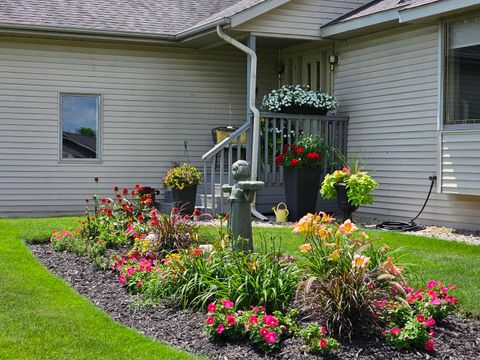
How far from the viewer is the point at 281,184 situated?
12445 millimetres

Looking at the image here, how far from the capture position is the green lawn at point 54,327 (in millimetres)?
4704

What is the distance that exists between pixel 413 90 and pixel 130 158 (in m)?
5.38

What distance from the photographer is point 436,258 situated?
766 centimetres

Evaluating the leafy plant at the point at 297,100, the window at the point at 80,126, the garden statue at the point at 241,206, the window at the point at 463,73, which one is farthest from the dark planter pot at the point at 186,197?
the garden statue at the point at 241,206

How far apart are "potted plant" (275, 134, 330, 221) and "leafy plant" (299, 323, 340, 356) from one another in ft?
22.3

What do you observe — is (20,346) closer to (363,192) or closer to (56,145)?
(363,192)

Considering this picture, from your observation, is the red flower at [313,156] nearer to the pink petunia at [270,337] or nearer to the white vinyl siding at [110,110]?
the white vinyl siding at [110,110]

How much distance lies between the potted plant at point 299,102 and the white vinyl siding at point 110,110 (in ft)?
7.29

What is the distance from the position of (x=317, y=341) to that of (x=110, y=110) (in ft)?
32.1

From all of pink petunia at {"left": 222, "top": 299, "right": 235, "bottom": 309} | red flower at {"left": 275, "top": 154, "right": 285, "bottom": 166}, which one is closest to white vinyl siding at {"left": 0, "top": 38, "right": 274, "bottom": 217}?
red flower at {"left": 275, "top": 154, "right": 285, "bottom": 166}

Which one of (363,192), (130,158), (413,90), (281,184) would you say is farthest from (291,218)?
(130,158)

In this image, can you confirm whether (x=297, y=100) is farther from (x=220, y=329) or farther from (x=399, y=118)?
(x=220, y=329)

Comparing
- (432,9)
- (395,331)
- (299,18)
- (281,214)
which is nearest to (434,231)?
(281,214)

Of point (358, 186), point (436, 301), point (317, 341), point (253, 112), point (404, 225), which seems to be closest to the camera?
point (317, 341)
